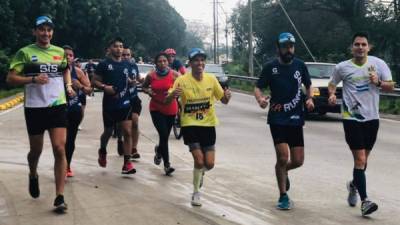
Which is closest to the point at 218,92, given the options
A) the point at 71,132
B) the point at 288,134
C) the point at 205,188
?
the point at 288,134

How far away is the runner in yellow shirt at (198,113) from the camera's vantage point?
746 centimetres

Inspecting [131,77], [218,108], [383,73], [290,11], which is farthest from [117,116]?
[290,11]

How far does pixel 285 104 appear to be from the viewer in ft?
23.5

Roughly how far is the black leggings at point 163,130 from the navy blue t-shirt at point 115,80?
0.67 meters

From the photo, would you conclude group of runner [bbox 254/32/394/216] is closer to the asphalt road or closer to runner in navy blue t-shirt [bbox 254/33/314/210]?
runner in navy blue t-shirt [bbox 254/33/314/210]

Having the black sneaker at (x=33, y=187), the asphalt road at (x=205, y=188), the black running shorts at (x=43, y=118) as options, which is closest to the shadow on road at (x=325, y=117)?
the asphalt road at (x=205, y=188)

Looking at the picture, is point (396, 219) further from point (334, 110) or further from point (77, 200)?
point (334, 110)

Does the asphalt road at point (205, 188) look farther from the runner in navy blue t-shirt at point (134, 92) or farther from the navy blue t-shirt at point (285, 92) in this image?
the navy blue t-shirt at point (285, 92)

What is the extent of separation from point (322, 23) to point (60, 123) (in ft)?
143

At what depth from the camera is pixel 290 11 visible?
4847 centimetres

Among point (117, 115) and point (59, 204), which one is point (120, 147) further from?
point (59, 204)

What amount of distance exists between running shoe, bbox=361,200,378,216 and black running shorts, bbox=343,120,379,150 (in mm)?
629

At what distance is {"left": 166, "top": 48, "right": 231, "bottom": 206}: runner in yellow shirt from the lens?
7465 millimetres

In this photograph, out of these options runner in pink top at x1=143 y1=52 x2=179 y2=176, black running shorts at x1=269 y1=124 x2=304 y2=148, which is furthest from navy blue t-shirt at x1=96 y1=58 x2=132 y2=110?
black running shorts at x1=269 y1=124 x2=304 y2=148
